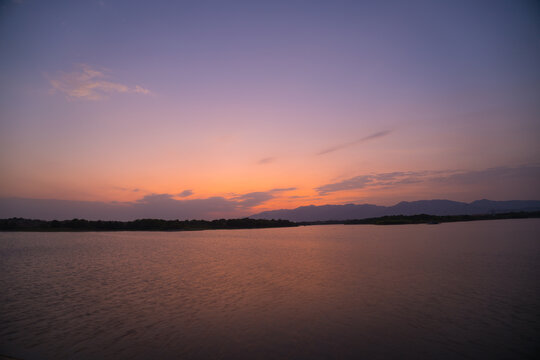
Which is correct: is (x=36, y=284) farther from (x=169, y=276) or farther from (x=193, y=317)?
(x=193, y=317)

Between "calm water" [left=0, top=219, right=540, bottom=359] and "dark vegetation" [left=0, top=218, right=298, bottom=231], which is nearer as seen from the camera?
"calm water" [left=0, top=219, right=540, bottom=359]

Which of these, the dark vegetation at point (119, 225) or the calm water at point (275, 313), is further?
the dark vegetation at point (119, 225)

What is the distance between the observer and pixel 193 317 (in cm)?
1342

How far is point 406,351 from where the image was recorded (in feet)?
31.9

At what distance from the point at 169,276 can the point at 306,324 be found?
14.9 metres

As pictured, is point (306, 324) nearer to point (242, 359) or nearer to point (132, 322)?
point (242, 359)

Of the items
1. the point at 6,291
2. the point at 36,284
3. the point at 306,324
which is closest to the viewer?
the point at 306,324

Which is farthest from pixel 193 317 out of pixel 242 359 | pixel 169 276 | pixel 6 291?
pixel 6 291

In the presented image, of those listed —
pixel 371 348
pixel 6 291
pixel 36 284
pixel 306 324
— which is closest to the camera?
pixel 371 348

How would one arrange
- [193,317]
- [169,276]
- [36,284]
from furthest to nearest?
[169,276], [36,284], [193,317]

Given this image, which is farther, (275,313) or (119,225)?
(119,225)

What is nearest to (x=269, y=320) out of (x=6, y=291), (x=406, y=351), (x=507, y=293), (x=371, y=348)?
(x=371, y=348)

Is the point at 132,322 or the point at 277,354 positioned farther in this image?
the point at 132,322

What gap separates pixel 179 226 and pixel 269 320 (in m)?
156
